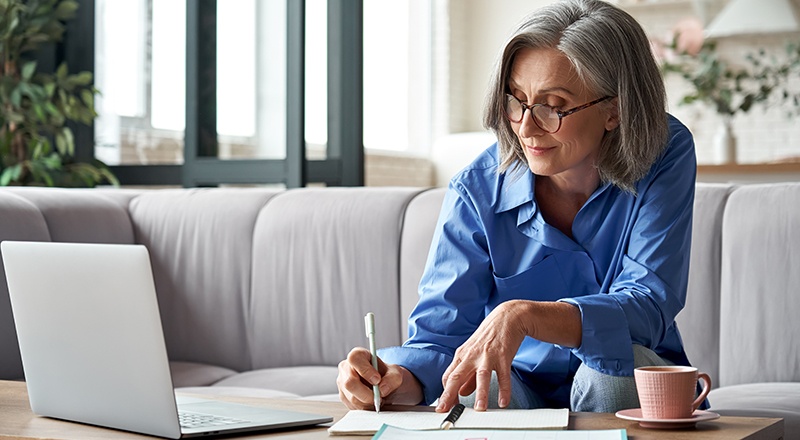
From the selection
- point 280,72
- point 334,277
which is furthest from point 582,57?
point 280,72

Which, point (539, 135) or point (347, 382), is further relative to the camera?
point (539, 135)

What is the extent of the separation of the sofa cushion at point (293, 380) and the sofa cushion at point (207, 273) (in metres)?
0.19

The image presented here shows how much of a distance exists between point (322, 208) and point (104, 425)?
1616 millimetres

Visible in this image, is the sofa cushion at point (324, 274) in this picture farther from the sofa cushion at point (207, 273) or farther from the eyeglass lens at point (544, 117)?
the eyeglass lens at point (544, 117)

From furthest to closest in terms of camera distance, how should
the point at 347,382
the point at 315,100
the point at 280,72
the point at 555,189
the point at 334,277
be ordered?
the point at 315,100
the point at 280,72
the point at 334,277
the point at 555,189
the point at 347,382

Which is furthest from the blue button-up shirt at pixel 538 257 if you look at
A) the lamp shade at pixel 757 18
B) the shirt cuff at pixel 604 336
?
the lamp shade at pixel 757 18

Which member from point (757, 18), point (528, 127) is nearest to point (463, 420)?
point (528, 127)

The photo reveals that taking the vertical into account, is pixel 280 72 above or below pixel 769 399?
above

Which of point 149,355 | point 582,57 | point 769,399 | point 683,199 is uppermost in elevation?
point 582,57

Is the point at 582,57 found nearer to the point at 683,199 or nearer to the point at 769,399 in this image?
the point at 683,199

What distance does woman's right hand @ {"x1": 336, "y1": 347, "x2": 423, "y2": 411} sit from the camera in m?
1.46

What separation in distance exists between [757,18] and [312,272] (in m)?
4.84

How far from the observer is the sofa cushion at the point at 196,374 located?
2685mm

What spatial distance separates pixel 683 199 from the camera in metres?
1.69
